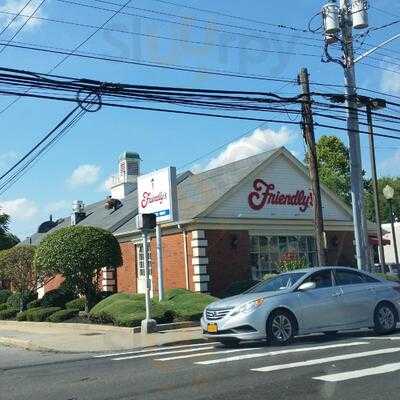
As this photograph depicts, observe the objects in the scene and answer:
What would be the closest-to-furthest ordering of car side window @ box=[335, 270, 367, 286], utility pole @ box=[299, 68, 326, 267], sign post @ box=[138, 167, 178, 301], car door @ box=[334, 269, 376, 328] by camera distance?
car door @ box=[334, 269, 376, 328] → car side window @ box=[335, 270, 367, 286] → utility pole @ box=[299, 68, 326, 267] → sign post @ box=[138, 167, 178, 301]

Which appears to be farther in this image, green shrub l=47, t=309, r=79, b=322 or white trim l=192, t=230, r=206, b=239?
white trim l=192, t=230, r=206, b=239

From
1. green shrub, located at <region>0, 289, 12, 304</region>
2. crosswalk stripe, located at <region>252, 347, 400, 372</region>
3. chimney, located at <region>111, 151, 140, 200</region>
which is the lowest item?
crosswalk stripe, located at <region>252, 347, 400, 372</region>

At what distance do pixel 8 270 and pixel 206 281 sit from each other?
8.53m

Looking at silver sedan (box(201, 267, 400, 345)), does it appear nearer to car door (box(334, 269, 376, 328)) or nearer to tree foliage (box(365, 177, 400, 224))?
car door (box(334, 269, 376, 328))

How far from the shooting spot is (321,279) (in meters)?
13.4

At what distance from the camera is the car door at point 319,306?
12.6 meters

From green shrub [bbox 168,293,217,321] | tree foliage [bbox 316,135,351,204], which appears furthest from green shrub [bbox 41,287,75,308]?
tree foliage [bbox 316,135,351,204]

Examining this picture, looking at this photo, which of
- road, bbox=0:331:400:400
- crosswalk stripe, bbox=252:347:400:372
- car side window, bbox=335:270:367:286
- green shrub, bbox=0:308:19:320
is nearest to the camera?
road, bbox=0:331:400:400

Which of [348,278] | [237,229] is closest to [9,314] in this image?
[237,229]

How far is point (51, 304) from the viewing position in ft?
84.3

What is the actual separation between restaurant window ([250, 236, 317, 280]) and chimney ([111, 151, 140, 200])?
13707 mm

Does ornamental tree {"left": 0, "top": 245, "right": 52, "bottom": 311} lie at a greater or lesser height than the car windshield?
greater

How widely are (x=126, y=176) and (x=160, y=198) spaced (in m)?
17.6

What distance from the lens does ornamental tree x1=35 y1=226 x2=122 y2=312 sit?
22.7 metres
